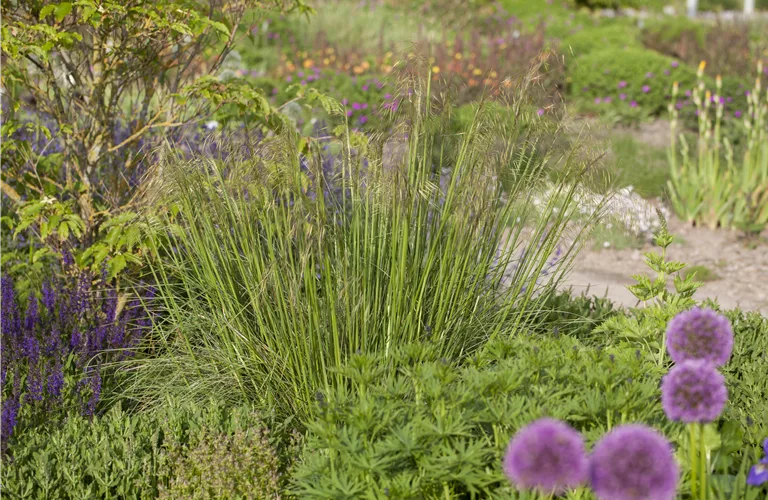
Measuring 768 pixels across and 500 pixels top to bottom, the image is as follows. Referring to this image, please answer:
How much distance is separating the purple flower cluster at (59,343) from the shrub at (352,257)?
0.26 metres

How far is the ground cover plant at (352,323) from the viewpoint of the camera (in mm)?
2059

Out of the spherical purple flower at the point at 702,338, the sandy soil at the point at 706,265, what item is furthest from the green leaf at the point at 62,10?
the sandy soil at the point at 706,265

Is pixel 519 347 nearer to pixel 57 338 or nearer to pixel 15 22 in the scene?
pixel 57 338

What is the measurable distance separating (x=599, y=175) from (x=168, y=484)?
180 cm

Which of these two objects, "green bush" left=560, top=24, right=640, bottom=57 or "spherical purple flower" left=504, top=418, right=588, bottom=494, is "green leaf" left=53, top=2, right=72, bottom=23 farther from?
"green bush" left=560, top=24, right=640, bottom=57

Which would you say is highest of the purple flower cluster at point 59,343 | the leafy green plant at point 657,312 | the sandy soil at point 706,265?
the leafy green plant at point 657,312

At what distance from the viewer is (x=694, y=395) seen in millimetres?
1610

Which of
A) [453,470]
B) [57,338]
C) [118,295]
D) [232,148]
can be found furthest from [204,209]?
[453,470]

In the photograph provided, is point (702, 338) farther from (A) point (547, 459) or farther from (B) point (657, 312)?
(B) point (657, 312)

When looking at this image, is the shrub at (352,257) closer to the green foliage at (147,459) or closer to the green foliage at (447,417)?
the green foliage at (147,459)

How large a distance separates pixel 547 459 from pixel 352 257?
60.9 inches

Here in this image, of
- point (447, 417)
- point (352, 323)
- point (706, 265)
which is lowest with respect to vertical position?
point (706, 265)

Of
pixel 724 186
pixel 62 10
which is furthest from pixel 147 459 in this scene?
pixel 724 186

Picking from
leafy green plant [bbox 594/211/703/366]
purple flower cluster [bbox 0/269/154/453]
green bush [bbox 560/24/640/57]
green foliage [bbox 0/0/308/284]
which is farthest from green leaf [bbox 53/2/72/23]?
green bush [bbox 560/24/640/57]
